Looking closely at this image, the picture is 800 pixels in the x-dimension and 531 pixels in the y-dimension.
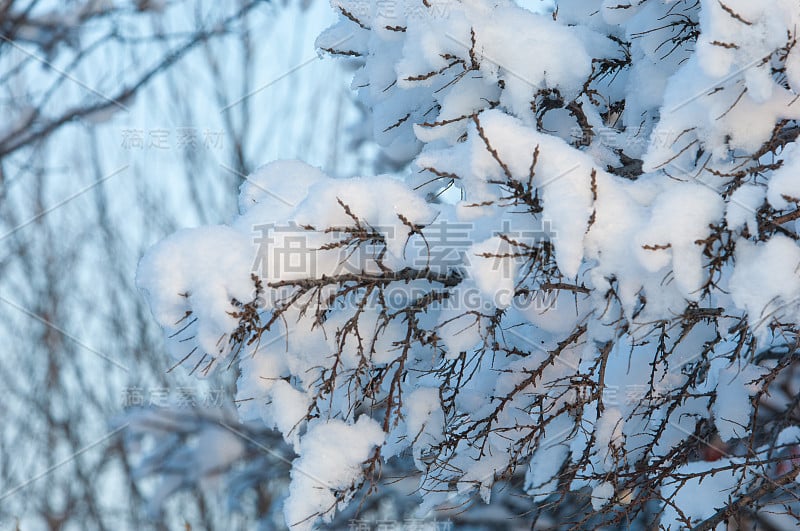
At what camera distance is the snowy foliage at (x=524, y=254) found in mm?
1885

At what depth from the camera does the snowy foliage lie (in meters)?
1.88

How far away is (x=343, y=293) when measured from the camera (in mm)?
2049

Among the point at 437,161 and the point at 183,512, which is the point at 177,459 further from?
the point at 437,161

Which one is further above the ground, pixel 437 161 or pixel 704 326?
pixel 437 161

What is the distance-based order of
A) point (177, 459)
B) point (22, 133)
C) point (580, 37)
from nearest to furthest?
point (580, 37)
point (22, 133)
point (177, 459)

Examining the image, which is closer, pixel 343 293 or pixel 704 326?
pixel 343 293

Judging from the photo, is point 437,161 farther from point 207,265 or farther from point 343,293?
point 207,265

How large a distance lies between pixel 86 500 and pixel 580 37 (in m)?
10.0

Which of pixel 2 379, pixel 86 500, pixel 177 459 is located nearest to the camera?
pixel 177 459

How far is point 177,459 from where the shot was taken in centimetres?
657

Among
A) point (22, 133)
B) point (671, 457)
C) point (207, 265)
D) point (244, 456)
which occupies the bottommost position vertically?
point (671, 457)

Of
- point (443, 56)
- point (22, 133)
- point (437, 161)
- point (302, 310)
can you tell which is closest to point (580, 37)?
point (443, 56)

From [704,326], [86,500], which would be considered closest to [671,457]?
[704,326]

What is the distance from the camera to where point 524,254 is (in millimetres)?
1922
